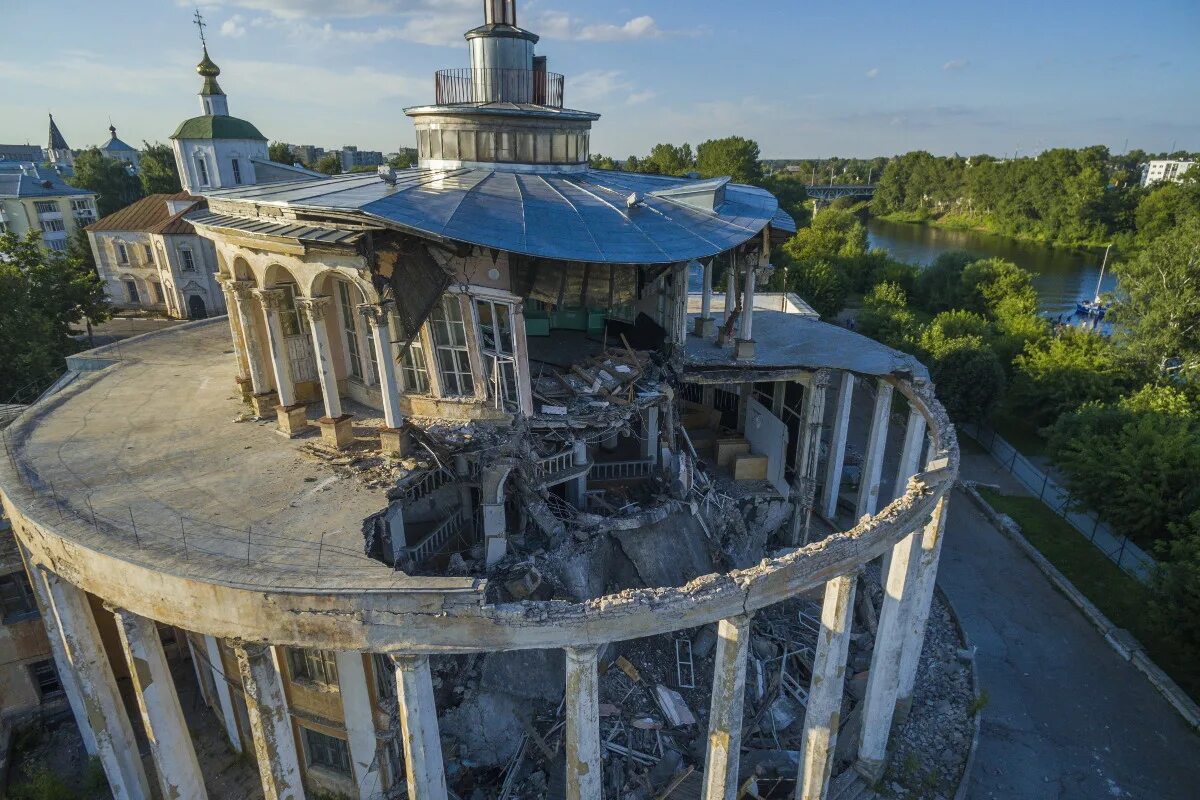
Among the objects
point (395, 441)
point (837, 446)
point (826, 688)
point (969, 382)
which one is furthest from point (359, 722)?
point (969, 382)

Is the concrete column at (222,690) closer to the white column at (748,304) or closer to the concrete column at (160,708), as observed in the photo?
the concrete column at (160,708)

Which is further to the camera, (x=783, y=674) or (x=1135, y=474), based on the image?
(x=1135, y=474)

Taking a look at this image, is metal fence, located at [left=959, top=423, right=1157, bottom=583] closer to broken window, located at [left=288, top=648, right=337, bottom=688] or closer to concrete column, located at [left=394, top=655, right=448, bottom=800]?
concrete column, located at [left=394, top=655, right=448, bottom=800]

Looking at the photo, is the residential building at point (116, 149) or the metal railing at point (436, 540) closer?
the metal railing at point (436, 540)

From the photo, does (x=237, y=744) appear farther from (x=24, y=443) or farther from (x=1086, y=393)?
(x=1086, y=393)

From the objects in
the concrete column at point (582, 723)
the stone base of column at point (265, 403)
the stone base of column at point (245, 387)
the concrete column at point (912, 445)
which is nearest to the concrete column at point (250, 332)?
the stone base of column at point (265, 403)

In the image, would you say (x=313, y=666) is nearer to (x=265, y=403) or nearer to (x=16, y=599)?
(x=265, y=403)

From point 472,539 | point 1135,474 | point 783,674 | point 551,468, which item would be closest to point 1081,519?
point 1135,474
